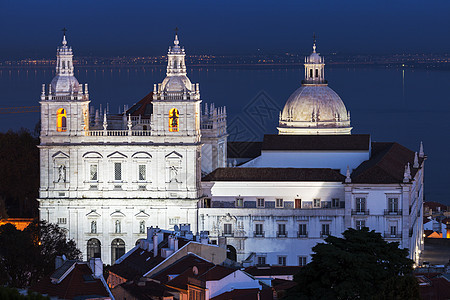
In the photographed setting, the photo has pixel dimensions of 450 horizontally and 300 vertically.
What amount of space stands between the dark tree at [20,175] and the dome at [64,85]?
40.6 feet

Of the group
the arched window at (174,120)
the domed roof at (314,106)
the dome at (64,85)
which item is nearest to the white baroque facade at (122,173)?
the arched window at (174,120)

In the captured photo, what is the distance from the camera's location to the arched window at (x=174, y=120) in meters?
82.4

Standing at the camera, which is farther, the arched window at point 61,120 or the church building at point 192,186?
the arched window at point 61,120

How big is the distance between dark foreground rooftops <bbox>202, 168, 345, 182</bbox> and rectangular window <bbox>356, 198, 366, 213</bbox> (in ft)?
5.22

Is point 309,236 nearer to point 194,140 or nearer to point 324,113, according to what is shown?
point 194,140

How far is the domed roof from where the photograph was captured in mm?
104000

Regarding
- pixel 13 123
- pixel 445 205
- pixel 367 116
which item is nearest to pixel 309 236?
pixel 445 205

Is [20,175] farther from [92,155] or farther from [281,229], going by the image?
[281,229]

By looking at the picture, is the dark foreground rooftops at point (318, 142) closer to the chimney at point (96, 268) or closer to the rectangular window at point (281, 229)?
the rectangular window at point (281, 229)

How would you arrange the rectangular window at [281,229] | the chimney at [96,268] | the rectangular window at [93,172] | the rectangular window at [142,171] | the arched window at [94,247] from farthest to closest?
the rectangular window at [93,172] → the rectangular window at [142,171] → the arched window at [94,247] → the rectangular window at [281,229] → the chimney at [96,268]

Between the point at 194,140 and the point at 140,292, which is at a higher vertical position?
the point at 194,140

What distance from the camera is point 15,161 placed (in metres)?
97.6

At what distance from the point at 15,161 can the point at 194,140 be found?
63.1ft

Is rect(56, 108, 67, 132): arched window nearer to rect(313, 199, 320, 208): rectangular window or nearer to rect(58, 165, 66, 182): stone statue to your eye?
rect(58, 165, 66, 182): stone statue
